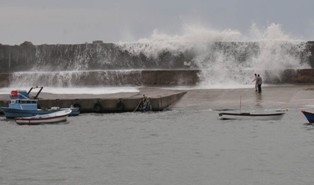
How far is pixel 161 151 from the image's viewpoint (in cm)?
3058

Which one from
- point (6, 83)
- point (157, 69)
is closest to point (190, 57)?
point (157, 69)

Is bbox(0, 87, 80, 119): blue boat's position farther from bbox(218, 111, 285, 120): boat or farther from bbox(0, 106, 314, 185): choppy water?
bbox(218, 111, 285, 120): boat

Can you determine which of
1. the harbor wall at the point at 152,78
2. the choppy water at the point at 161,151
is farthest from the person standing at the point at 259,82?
the choppy water at the point at 161,151

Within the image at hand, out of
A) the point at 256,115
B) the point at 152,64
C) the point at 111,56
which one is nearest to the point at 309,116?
the point at 256,115

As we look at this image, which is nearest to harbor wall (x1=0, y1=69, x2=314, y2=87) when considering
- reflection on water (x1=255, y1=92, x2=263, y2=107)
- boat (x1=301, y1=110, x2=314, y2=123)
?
reflection on water (x1=255, y1=92, x2=263, y2=107)

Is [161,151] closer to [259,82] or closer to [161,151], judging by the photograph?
[161,151]

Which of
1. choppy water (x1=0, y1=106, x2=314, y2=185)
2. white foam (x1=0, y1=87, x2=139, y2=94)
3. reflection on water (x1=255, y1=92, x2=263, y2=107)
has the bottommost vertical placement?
choppy water (x1=0, y1=106, x2=314, y2=185)

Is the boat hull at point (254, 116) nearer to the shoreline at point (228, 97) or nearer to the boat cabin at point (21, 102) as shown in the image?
the shoreline at point (228, 97)

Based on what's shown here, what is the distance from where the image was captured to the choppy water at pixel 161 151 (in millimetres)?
25703

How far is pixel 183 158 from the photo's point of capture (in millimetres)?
29000

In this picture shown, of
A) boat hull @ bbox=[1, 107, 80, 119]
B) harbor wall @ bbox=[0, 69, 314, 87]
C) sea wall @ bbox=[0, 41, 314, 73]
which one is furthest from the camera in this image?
sea wall @ bbox=[0, 41, 314, 73]

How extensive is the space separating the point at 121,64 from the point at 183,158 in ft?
125

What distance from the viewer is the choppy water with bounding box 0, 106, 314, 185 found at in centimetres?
2570

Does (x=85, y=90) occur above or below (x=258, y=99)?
above
